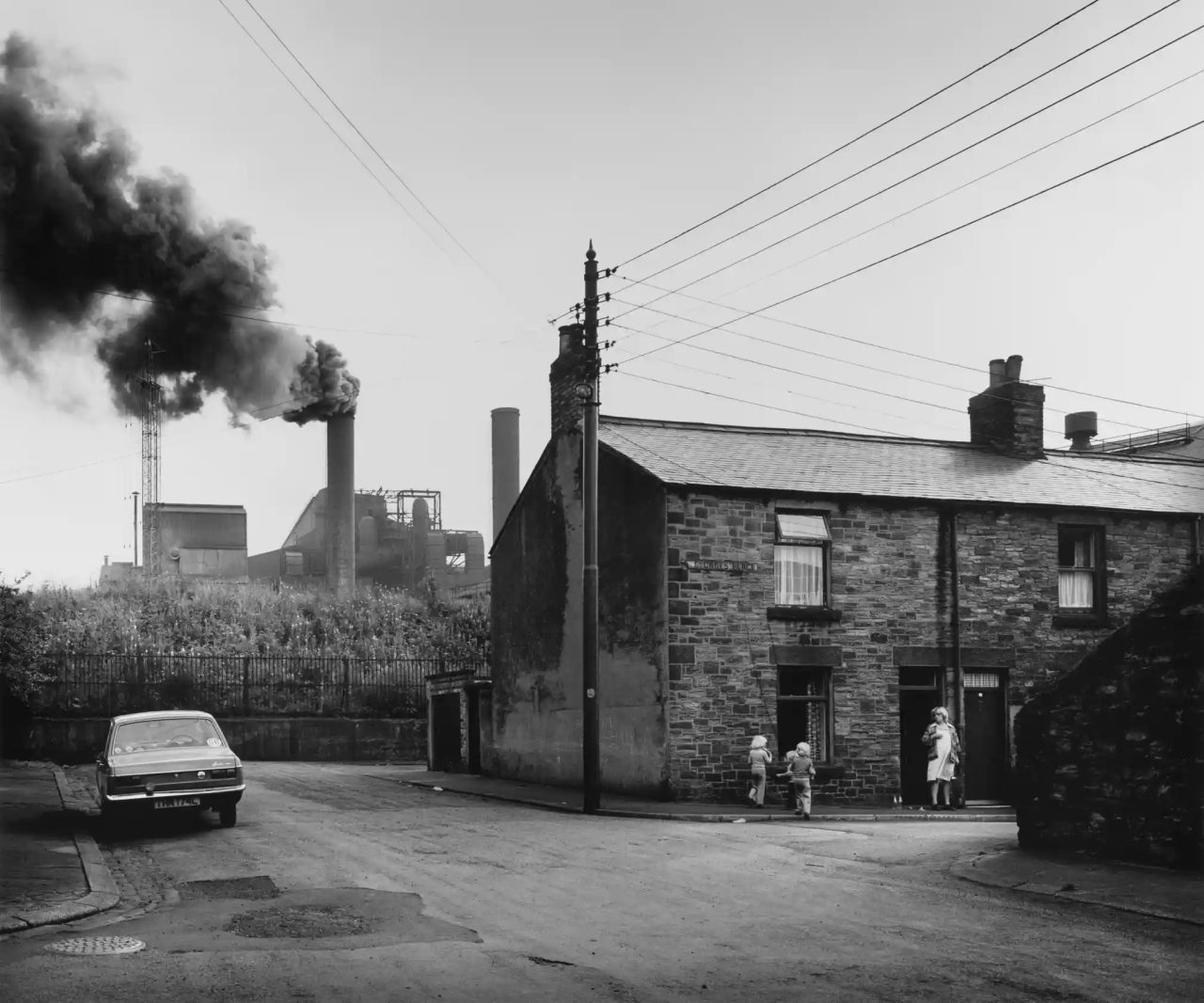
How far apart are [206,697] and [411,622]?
12.3 metres

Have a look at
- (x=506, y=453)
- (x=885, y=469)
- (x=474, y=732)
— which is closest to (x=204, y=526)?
(x=506, y=453)

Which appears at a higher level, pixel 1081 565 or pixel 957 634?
pixel 1081 565

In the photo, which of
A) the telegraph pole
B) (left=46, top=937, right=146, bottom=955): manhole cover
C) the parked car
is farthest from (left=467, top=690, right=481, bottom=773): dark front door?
(left=46, top=937, right=146, bottom=955): manhole cover

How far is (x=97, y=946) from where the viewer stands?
30.3ft

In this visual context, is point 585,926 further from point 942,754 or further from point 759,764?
point 942,754

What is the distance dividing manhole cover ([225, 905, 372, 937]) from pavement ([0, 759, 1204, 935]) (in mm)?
1558

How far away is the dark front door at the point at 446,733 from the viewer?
107ft

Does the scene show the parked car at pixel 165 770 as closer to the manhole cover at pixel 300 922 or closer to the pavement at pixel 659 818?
the pavement at pixel 659 818

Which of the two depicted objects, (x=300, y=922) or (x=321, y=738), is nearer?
(x=300, y=922)

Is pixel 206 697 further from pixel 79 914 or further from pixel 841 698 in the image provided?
pixel 79 914

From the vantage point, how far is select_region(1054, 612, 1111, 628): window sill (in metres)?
25.5

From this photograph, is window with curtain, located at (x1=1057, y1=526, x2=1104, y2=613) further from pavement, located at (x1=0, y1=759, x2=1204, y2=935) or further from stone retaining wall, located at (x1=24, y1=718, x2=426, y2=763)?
stone retaining wall, located at (x1=24, y1=718, x2=426, y2=763)

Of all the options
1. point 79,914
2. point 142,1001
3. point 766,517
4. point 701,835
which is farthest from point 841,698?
point 142,1001

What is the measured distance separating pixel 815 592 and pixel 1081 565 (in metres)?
6.28
